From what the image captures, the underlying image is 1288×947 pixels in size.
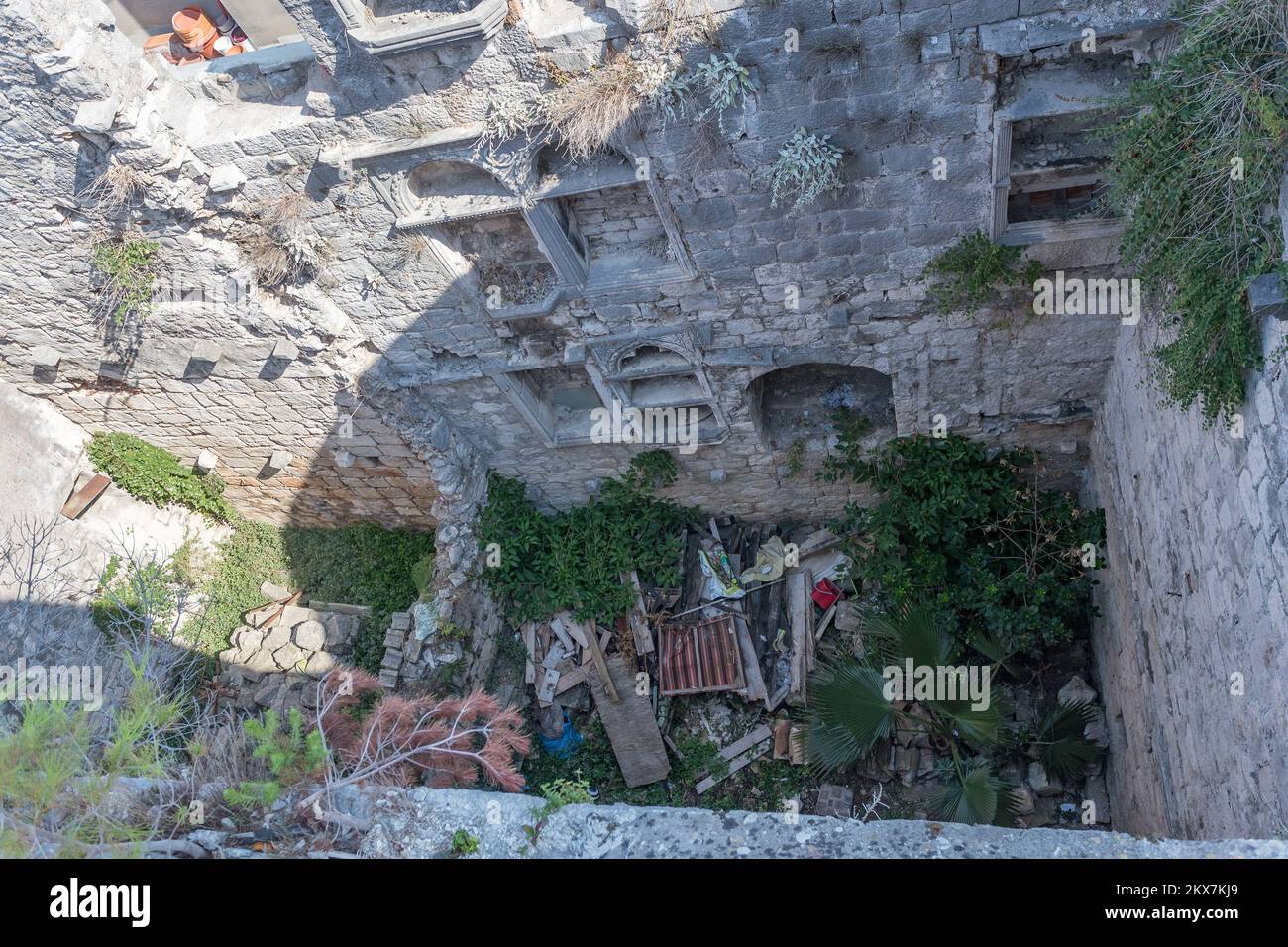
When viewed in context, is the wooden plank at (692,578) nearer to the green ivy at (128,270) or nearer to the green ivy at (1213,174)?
the green ivy at (1213,174)

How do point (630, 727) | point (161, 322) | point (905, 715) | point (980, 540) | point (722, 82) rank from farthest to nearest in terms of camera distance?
point (630, 727) → point (980, 540) → point (161, 322) → point (905, 715) → point (722, 82)

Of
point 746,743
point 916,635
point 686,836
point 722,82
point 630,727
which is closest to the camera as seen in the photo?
point 686,836

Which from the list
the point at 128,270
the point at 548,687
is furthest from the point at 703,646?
the point at 128,270

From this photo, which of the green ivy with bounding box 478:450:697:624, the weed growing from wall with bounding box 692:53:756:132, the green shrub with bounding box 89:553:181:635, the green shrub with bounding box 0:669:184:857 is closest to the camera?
the green shrub with bounding box 0:669:184:857

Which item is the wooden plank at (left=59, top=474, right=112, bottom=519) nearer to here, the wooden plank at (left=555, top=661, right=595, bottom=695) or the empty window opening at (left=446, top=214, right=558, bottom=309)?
the empty window opening at (left=446, top=214, right=558, bottom=309)

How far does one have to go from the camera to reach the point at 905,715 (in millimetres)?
7281

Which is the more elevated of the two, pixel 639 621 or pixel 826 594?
pixel 826 594

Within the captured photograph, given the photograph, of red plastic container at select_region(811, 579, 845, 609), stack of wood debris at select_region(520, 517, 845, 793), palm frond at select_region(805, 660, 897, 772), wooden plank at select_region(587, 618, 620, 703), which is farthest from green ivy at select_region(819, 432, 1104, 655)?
wooden plank at select_region(587, 618, 620, 703)

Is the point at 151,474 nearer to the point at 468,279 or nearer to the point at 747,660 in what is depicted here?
the point at 468,279

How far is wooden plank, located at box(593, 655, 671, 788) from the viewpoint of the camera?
8031 mm

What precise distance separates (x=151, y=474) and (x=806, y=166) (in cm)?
680

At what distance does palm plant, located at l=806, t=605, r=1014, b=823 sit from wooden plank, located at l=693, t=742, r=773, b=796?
91cm

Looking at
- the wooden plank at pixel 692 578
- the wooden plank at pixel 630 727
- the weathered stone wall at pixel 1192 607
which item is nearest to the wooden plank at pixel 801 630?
the wooden plank at pixel 692 578

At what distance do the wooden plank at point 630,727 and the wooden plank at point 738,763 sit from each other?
1.07 feet
